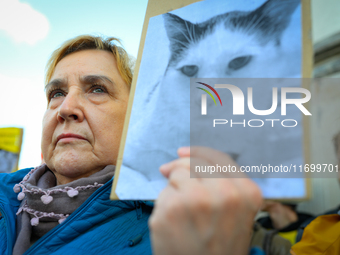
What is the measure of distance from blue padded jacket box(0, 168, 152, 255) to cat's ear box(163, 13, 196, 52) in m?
0.55

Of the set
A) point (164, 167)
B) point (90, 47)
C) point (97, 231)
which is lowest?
point (97, 231)

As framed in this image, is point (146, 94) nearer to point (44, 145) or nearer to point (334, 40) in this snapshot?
point (334, 40)

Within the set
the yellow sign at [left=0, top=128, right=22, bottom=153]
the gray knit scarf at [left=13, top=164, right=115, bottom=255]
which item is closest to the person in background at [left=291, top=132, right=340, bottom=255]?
the gray knit scarf at [left=13, top=164, right=115, bottom=255]

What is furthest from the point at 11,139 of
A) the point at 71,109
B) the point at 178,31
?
the point at 178,31

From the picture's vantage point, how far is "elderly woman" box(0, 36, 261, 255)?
0.37 meters

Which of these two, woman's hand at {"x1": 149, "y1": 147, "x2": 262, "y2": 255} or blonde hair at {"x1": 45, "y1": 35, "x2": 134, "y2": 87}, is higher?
blonde hair at {"x1": 45, "y1": 35, "x2": 134, "y2": 87}

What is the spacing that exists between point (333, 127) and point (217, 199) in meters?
0.31

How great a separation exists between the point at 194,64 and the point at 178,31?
0.12 metres

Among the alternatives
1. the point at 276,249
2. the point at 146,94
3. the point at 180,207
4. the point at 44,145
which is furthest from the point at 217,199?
the point at 44,145

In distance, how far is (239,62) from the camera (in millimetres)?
502

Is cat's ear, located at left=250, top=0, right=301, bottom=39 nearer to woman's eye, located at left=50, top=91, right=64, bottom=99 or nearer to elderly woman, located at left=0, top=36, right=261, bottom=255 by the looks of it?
elderly woman, located at left=0, top=36, right=261, bottom=255

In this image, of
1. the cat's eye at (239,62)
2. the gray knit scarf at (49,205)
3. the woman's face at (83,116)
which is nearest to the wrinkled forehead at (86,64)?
the woman's face at (83,116)

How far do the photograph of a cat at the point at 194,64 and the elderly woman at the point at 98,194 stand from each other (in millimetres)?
57

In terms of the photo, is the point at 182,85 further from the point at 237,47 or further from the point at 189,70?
the point at 237,47
